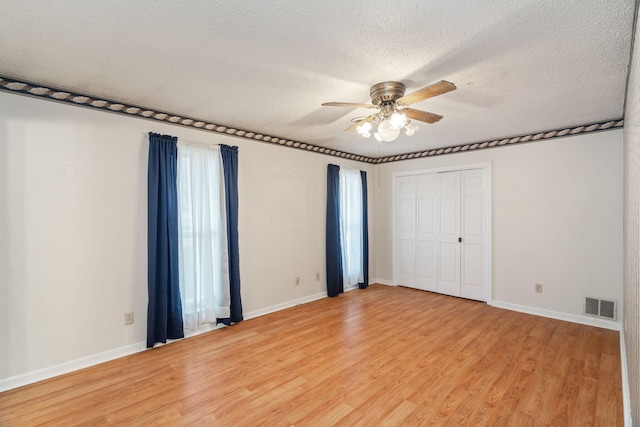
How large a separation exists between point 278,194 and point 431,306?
2.81 m

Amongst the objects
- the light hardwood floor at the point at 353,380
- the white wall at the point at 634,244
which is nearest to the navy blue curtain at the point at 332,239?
the light hardwood floor at the point at 353,380

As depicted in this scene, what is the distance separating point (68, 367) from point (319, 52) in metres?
3.38

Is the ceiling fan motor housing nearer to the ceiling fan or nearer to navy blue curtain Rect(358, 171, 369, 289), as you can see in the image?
the ceiling fan

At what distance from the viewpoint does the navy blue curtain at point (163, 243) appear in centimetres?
308

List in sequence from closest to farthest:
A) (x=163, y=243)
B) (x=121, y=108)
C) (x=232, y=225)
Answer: (x=121, y=108) < (x=163, y=243) < (x=232, y=225)

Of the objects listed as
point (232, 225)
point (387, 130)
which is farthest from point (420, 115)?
point (232, 225)

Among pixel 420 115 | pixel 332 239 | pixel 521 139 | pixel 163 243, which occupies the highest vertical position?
pixel 521 139

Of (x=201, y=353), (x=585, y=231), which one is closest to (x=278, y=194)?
(x=201, y=353)

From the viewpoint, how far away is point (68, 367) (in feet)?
8.78

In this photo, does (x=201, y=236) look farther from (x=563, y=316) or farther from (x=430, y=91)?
(x=563, y=316)

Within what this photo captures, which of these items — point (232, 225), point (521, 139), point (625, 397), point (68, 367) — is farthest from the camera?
point (521, 139)

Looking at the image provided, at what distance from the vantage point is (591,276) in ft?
12.1

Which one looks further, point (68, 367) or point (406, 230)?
point (406, 230)

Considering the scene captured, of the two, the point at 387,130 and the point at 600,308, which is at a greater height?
the point at 387,130
